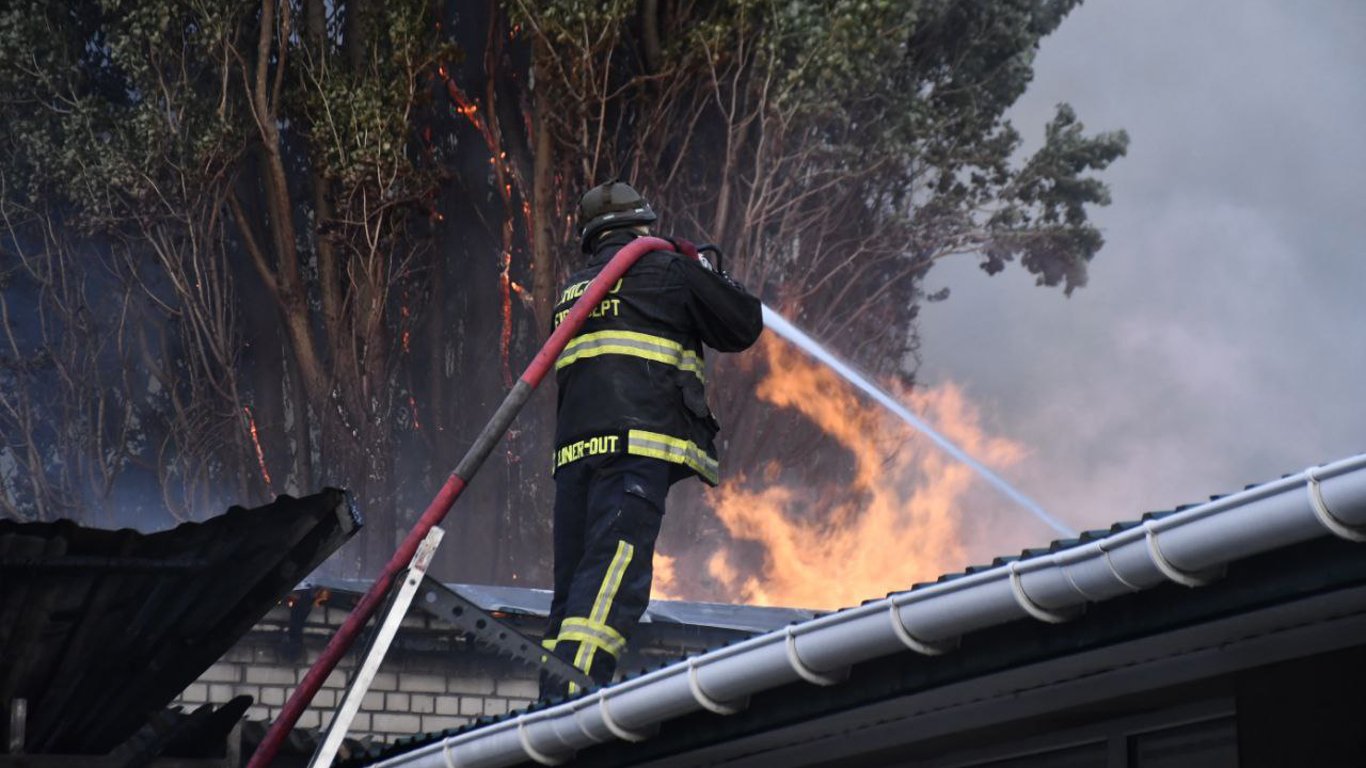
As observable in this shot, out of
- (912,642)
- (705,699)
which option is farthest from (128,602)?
(912,642)

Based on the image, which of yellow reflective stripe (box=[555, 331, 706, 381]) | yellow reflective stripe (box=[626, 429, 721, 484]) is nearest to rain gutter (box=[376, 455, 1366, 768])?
yellow reflective stripe (box=[626, 429, 721, 484])

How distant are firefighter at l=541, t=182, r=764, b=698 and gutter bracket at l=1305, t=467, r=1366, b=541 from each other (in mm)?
3641

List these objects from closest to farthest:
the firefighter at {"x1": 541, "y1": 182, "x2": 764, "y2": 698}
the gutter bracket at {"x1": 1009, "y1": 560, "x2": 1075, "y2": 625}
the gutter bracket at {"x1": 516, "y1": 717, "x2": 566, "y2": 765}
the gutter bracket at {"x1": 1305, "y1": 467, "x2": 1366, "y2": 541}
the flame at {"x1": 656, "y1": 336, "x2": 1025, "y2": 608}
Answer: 1. the gutter bracket at {"x1": 1305, "y1": 467, "x2": 1366, "y2": 541}
2. the gutter bracket at {"x1": 1009, "y1": 560, "x2": 1075, "y2": 625}
3. the gutter bracket at {"x1": 516, "y1": 717, "x2": 566, "y2": 765}
4. the firefighter at {"x1": 541, "y1": 182, "x2": 764, "y2": 698}
5. the flame at {"x1": 656, "y1": 336, "x2": 1025, "y2": 608}

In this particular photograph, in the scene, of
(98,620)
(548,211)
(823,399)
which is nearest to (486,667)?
(98,620)

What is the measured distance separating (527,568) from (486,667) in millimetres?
6201

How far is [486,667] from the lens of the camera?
11648 mm

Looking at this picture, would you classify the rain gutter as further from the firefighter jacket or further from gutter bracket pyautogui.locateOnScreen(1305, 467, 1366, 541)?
the firefighter jacket

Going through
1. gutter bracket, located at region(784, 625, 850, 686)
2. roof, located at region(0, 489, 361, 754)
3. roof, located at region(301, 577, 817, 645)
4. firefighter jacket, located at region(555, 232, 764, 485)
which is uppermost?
roof, located at region(301, 577, 817, 645)

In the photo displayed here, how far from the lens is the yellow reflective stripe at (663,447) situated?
6730 mm

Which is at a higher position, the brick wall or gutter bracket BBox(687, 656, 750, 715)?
the brick wall

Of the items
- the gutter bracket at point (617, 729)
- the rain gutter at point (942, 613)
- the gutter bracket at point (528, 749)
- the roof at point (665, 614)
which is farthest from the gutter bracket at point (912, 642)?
the roof at point (665, 614)

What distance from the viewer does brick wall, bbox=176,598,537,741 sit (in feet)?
36.9

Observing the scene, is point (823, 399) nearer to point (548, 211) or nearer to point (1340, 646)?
point (548, 211)

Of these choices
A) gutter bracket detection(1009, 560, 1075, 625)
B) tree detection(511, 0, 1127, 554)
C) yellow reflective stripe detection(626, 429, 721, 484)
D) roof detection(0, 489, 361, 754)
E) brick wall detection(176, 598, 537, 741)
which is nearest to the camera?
gutter bracket detection(1009, 560, 1075, 625)
